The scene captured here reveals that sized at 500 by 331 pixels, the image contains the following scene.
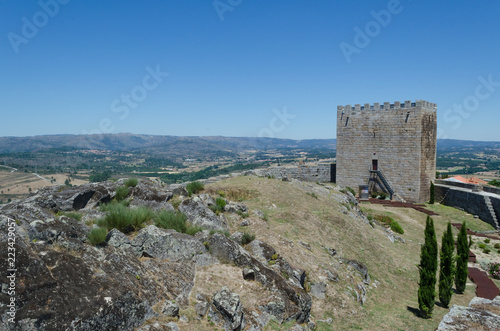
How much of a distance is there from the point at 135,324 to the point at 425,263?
9015 millimetres

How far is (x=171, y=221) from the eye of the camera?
31.2 feet

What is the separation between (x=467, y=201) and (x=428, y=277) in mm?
19565

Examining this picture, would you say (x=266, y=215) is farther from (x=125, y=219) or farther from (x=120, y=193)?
(x=125, y=219)

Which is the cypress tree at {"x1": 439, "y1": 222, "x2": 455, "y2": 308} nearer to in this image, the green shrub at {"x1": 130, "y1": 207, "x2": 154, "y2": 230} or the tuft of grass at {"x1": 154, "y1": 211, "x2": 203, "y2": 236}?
the tuft of grass at {"x1": 154, "y1": 211, "x2": 203, "y2": 236}

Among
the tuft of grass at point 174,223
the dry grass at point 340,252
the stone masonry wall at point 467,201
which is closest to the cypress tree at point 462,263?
the dry grass at point 340,252

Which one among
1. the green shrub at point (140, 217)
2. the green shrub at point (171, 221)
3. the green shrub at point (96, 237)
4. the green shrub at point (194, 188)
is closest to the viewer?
the green shrub at point (96, 237)

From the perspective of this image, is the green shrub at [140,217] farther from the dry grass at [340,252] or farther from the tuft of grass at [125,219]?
the dry grass at [340,252]

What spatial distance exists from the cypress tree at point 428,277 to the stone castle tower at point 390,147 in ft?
56.7

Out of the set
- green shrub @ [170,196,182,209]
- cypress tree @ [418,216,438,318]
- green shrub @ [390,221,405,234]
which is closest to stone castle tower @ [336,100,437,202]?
green shrub @ [390,221,405,234]

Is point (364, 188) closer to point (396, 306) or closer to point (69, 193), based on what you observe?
point (396, 306)

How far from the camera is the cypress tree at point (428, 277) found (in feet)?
31.1

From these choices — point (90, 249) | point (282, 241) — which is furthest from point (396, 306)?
point (90, 249)

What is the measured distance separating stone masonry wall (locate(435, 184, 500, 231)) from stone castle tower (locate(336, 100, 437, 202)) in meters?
1.34

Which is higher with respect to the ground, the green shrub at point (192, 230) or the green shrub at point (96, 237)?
the green shrub at point (96, 237)
